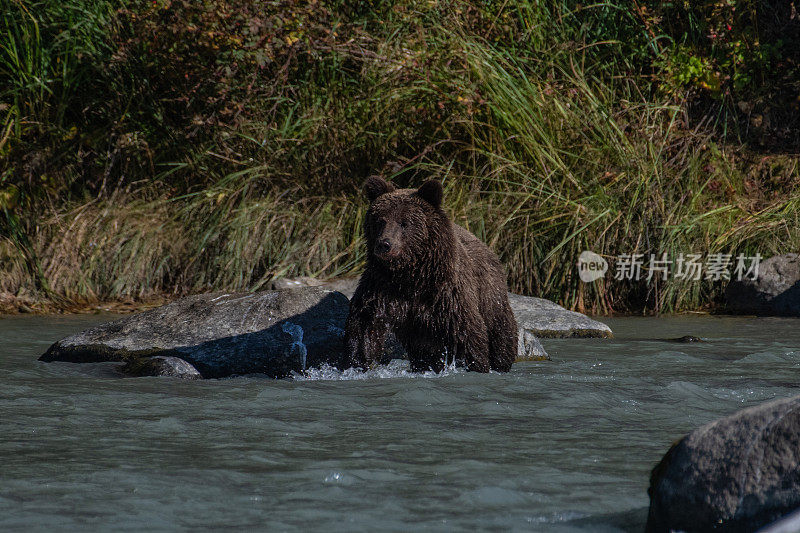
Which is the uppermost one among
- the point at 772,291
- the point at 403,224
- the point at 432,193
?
the point at 432,193

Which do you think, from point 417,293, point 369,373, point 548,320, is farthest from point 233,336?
point 548,320

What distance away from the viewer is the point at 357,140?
1171 cm

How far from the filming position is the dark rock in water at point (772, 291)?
1052 centimetres

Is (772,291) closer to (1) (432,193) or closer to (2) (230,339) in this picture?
(1) (432,193)

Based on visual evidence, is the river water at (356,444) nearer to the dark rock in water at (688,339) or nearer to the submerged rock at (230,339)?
the submerged rock at (230,339)

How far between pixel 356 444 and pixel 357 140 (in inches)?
311

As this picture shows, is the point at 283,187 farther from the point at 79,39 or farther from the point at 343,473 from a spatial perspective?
the point at 343,473

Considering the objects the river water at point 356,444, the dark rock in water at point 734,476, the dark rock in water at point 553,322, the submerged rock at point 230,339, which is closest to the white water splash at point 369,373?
the river water at point 356,444

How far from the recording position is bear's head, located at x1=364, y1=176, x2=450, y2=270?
590 centimetres

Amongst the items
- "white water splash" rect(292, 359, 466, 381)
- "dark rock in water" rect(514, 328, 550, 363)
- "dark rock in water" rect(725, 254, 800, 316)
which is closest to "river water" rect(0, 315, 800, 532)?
"white water splash" rect(292, 359, 466, 381)

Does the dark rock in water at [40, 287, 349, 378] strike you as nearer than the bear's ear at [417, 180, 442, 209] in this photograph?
No

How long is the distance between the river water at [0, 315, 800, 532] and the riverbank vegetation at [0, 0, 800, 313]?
13.2 ft

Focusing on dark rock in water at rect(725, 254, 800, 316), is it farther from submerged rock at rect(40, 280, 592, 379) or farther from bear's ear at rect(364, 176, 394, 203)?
bear's ear at rect(364, 176, 394, 203)

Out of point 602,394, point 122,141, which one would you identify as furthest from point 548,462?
point 122,141
